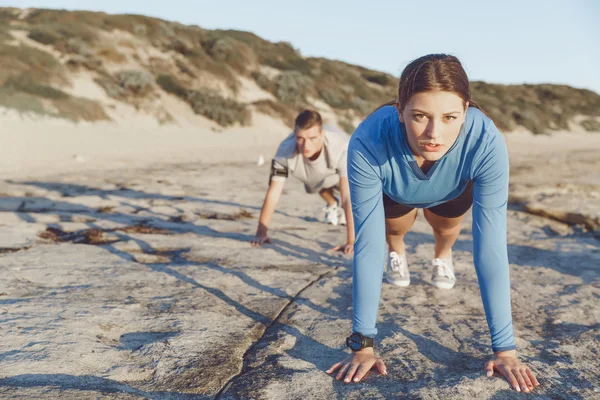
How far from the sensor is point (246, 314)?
2400 mm

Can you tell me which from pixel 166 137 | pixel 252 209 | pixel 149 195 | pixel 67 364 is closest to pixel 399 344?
pixel 67 364

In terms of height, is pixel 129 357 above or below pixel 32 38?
below

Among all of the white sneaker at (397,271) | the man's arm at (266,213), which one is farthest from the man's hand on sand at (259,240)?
the white sneaker at (397,271)

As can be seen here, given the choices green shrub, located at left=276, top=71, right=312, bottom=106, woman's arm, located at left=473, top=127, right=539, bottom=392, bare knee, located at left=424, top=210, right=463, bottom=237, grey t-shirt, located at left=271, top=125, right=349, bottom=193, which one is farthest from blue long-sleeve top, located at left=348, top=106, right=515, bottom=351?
green shrub, located at left=276, top=71, right=312, bottom=106

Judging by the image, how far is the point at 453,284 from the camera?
2.85 metres

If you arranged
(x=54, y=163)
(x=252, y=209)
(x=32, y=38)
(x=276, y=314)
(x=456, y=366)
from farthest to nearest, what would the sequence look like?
(x=32, y=38) → (x=54, y=163) → (x=252, y=209) → (x=276, y=314) → (x=456, y=366)

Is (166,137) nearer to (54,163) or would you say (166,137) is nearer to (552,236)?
(54,163)

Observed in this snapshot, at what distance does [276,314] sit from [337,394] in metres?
0.76

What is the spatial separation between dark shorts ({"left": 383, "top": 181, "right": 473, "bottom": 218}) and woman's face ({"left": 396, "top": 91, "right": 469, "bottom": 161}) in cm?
76

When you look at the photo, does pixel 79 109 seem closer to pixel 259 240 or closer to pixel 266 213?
pixel 266 213

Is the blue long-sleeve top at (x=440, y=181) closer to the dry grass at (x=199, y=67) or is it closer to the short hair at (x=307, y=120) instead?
the short hair at (x=307, y=120)

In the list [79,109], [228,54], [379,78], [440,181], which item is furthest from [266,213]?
[379,78]

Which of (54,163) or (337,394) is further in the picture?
(54,163)

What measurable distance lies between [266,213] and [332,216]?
975 mm
